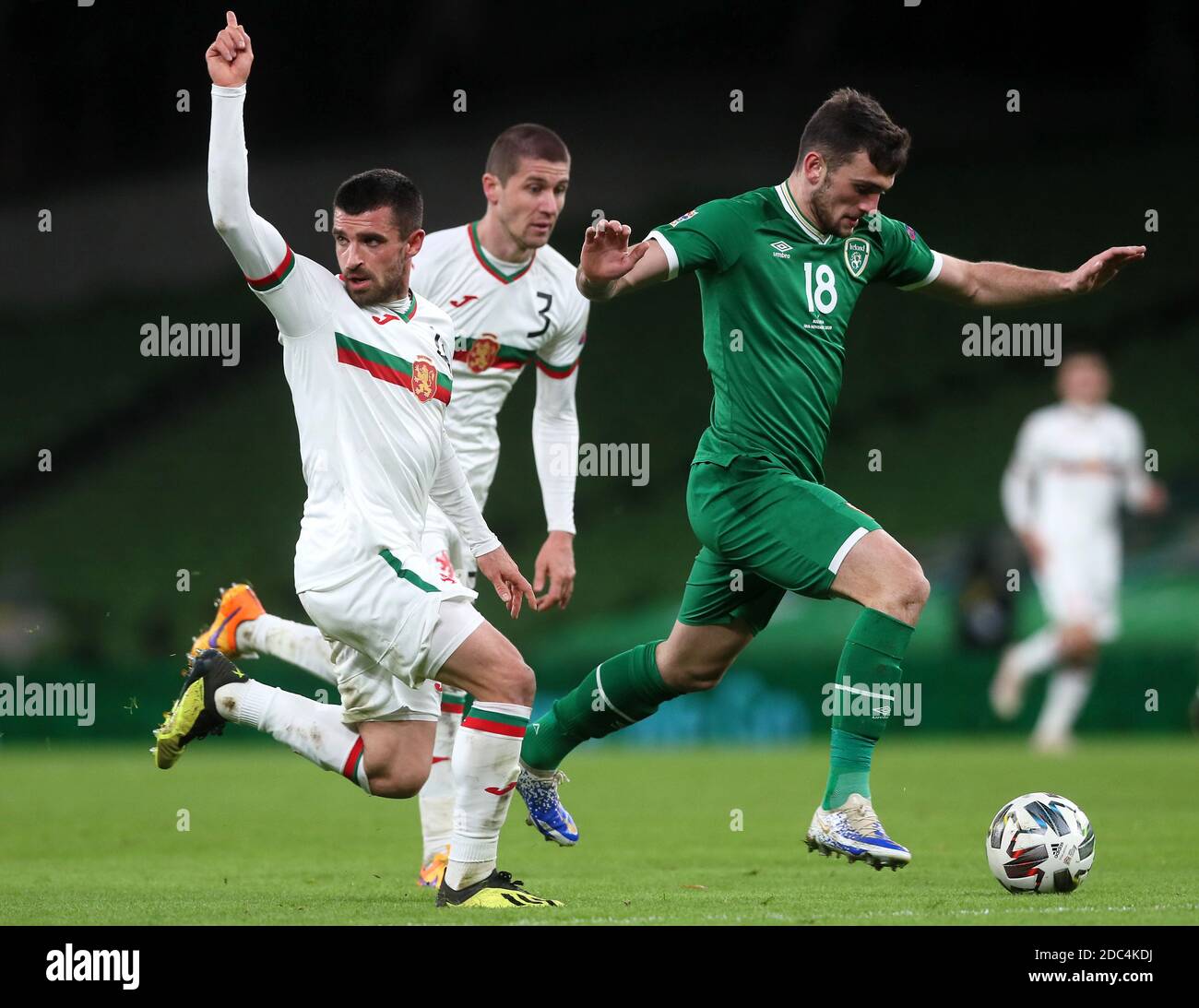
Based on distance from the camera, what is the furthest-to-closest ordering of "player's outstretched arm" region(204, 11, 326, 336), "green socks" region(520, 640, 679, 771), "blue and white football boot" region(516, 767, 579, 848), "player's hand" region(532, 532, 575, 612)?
"player's hand" region(532, 532, 575, 612), "blue and white football boot" region(516, 767, 579, 848), "green socks" region(520, 640, 679, 771), "player's outstretched arm" region(204, 11, 326, 336)

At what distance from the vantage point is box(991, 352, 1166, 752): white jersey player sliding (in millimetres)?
14258

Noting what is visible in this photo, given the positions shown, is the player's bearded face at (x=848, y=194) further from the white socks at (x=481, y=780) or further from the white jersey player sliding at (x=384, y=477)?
the white socks at (x=481, y=780)

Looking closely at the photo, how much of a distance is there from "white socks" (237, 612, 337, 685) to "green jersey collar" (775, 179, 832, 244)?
2.24 meters

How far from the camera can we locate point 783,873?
664 centimetres

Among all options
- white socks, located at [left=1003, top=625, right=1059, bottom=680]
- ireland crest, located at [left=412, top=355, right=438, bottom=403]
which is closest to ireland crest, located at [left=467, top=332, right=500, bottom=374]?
ireland crest, located at [left=412, top=355, right=438, bottom=403]

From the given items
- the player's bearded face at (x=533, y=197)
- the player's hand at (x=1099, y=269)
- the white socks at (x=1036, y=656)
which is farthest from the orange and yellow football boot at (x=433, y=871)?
the white socks at (x=1036, y=656)

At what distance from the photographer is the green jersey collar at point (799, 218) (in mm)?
6082

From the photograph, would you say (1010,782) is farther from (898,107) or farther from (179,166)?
(179,166)

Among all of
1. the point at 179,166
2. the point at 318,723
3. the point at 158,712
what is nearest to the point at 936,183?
the point at 179,166

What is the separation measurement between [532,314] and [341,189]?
190 centimetres

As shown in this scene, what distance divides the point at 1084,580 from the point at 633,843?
8.02 metres

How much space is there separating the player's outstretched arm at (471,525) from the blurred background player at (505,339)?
731 mm

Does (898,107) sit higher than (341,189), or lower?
higher

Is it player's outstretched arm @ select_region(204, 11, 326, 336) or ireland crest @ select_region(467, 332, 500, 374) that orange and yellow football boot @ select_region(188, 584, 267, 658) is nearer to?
ireland crest @ select_region(467, 332, 500, 374)
